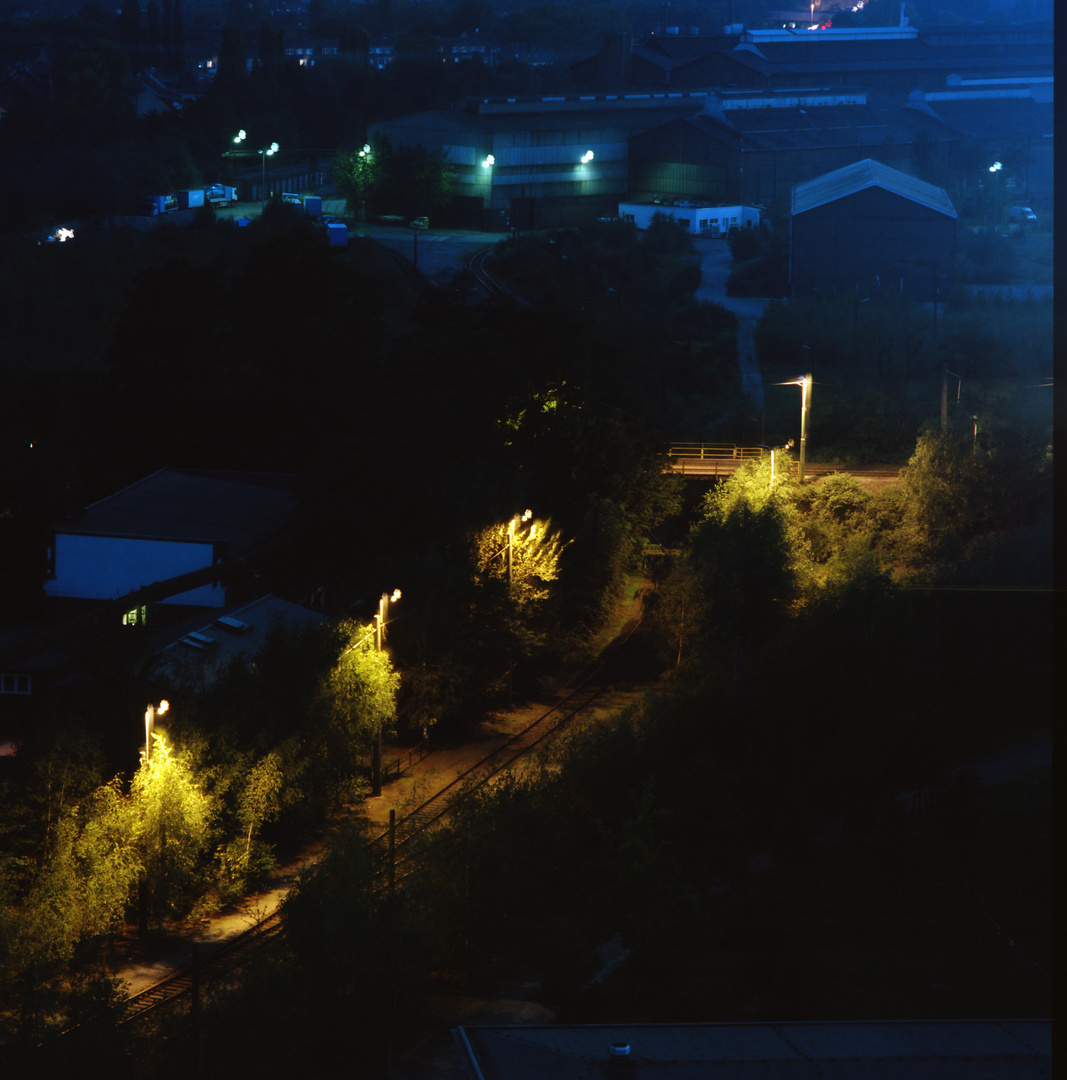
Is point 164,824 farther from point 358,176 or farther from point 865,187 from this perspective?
point 358,176

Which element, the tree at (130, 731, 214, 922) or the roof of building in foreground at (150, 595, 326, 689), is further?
the roof of building in foreground at (150, 595, 326, 689)

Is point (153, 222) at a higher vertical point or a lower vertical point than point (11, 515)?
higher

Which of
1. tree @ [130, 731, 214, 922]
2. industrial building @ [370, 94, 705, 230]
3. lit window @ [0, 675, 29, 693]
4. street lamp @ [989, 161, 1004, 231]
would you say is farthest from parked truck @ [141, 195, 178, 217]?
tree @ [130, 731, 214, 922]

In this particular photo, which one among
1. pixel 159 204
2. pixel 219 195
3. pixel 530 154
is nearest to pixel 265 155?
pixel 219 195

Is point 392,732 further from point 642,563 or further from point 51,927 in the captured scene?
point 642,563

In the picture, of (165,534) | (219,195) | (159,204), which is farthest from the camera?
(219,195)

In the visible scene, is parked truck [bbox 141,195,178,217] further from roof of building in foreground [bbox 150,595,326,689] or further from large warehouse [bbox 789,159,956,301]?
roof of building in foreground [bbox 150,595,326,689]

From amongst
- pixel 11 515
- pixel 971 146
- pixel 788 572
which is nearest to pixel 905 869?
pixel 788 572
